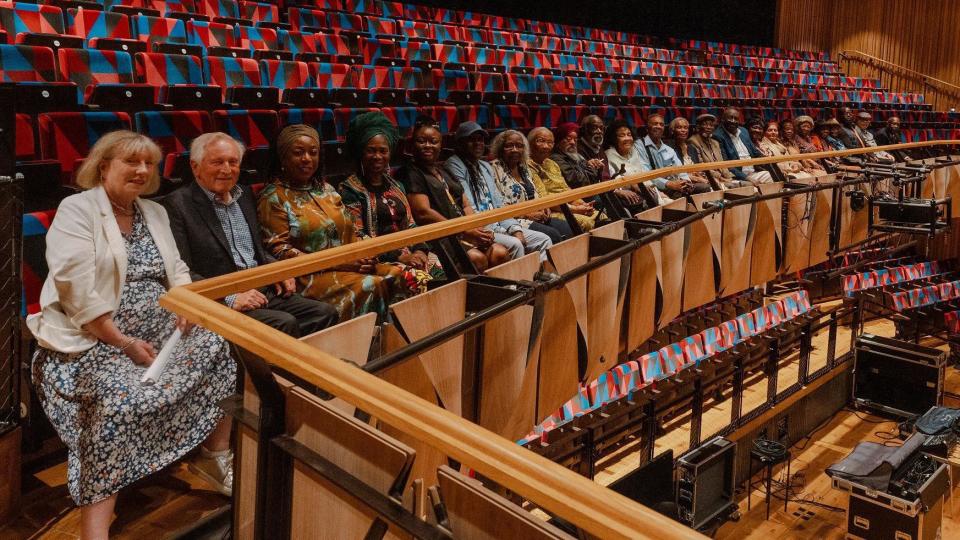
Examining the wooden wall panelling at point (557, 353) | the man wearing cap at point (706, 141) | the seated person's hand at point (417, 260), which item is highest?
the man wearing cap at point (706, 141)

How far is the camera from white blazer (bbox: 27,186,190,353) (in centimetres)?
55

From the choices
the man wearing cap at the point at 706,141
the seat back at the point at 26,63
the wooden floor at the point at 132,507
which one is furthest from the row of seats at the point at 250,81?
the wooden floor at the point at 132,507

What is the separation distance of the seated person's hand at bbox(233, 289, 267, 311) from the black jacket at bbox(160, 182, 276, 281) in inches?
1.7

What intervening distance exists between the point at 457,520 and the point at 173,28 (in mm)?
1146

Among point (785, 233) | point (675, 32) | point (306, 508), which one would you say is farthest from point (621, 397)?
point (675, 32)

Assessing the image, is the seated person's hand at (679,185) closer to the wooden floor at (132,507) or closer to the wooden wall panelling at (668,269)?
the wooden wall panelling at (668,269)

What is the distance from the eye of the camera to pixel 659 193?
4.84ft

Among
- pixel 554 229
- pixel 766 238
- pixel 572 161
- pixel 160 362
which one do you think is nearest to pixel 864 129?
pixel 766 238

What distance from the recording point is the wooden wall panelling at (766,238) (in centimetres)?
128

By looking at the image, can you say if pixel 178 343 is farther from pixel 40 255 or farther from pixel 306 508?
pixel 306 508

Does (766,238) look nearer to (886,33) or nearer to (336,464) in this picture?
(336,464)

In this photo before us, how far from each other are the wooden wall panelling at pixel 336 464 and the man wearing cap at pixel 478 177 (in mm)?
742

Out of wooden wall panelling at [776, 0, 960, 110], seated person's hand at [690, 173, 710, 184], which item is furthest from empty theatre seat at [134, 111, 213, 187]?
wooden wall panelling at [776, 0, 960, 110]

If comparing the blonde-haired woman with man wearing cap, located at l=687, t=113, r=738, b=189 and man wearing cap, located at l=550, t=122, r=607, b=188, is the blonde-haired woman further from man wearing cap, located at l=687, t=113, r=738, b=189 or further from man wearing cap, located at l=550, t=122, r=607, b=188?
man wearing cap, located at l=687, t=113, r=738, b=189
